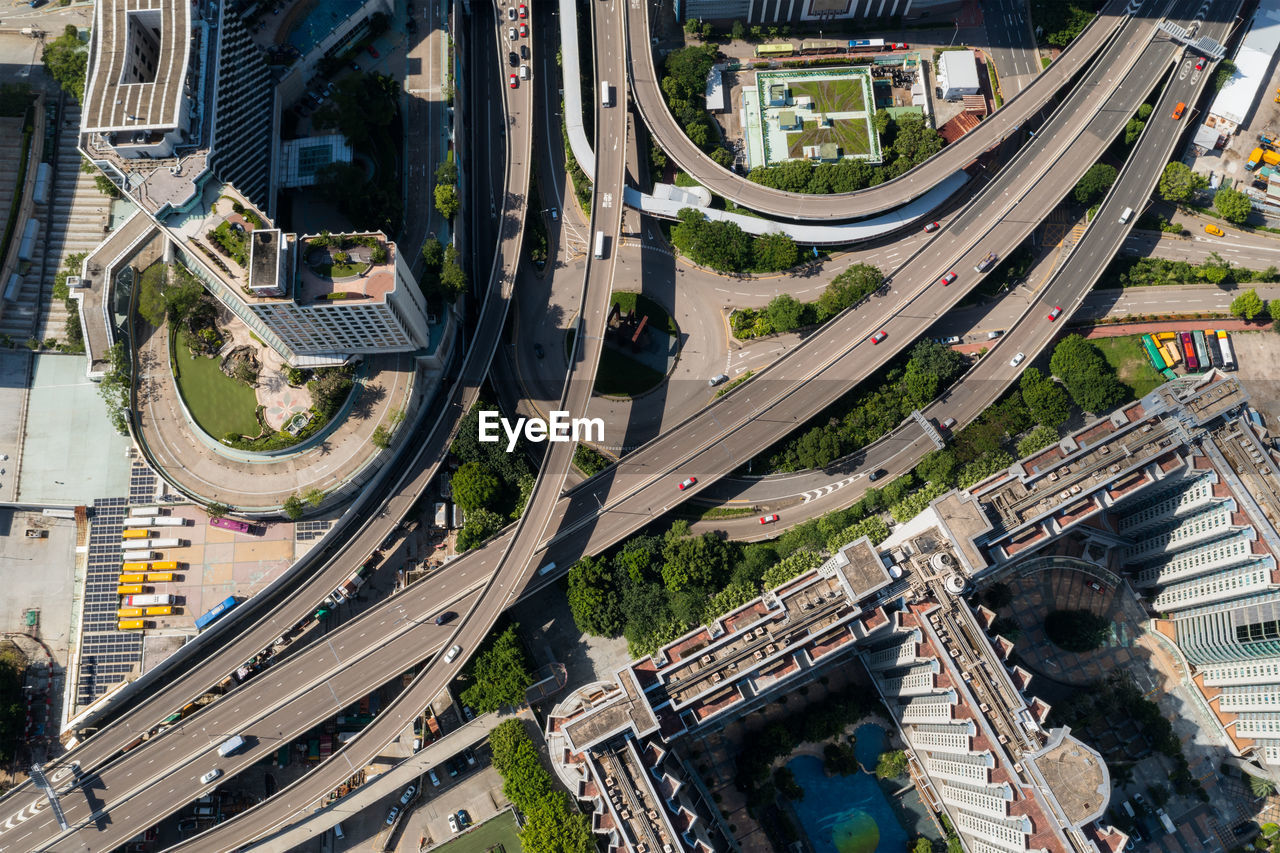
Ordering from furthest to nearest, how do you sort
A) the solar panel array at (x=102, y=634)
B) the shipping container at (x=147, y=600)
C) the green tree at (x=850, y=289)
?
1. the green tree at (x=850, y=289)
2. the shipping container at (x=147, y=600)
3. the solar panel array at (x=102, y=634)

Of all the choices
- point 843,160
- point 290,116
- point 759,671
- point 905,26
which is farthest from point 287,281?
point 905,26

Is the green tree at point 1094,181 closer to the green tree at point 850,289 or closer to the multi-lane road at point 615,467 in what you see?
the multi-lane road at point 615,467

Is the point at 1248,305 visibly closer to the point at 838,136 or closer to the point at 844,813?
the point at 838,136

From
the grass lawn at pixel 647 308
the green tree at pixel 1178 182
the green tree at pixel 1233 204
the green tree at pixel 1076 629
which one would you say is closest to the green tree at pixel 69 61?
the grass lawn at pixel 647 308

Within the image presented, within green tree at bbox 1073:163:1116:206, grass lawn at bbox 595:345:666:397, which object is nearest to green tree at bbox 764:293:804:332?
grass lawn at bbox 595:345:666:397

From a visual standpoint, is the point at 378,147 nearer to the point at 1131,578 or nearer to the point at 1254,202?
the point at 1131,578

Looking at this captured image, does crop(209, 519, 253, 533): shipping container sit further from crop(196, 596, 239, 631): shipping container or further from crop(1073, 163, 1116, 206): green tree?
crop(1073, 163, 1116, 206): green tree
